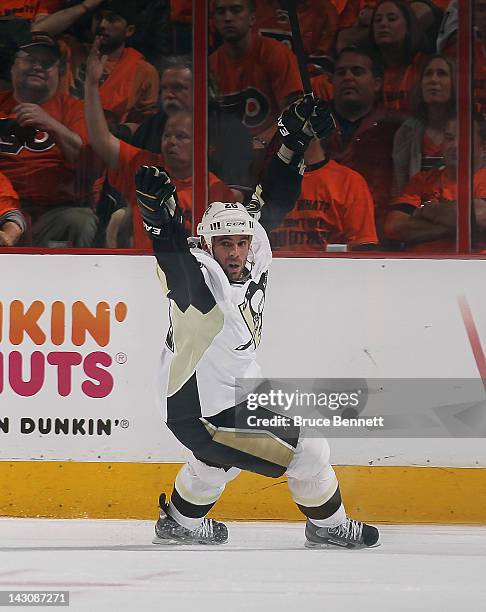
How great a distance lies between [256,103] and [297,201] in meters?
0.43

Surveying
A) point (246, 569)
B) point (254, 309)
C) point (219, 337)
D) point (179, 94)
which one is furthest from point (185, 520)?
point (179, 94)

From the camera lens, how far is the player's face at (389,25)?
4754mm

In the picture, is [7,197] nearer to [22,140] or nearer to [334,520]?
[22,140]

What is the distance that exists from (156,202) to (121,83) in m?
0.62

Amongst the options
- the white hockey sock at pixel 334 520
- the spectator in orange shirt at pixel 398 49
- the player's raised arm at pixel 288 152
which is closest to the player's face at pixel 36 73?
the player's raised arm at pixel 288 152

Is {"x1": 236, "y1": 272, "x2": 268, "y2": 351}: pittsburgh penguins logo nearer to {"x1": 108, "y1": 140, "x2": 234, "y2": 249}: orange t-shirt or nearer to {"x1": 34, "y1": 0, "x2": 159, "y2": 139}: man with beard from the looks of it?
{"x1": 108, "y1": 140, "x2": 234, "y2": 249}: orange t-shirt

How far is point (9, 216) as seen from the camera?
15.7ft

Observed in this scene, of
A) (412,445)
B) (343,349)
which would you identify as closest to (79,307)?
(343,349)

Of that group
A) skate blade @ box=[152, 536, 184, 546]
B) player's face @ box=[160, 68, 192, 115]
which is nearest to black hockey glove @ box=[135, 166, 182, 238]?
player's face @ box=[160, 68, 192, 115]

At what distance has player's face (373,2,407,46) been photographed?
15.6ft

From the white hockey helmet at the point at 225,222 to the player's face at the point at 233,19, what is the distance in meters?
0.70

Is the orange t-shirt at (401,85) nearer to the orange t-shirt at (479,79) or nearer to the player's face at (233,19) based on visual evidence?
the orange t-shirt at (479,79)

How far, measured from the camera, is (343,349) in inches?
189

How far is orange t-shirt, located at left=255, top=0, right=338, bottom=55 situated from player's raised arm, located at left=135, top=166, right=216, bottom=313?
29.3 inches
